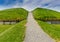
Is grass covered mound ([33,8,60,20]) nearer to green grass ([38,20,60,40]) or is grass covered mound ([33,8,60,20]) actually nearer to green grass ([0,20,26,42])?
green grass ([38,20,60,40])

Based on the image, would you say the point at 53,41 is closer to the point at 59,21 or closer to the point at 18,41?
the point at 18,41

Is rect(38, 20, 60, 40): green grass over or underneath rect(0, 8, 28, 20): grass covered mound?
over

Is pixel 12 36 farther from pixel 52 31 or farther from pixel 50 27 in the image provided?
pixel 50 27

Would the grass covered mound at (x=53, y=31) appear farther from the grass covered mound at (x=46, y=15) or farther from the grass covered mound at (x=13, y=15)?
the grass covered mound at (x=13, y=15)

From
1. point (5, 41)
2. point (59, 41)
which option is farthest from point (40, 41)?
point (5, 41)

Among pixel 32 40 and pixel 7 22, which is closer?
pixel 32 40

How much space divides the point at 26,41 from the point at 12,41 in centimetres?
194

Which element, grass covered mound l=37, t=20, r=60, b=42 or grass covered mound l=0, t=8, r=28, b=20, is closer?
grass covered mound l=37, t=20, r=60, b=42

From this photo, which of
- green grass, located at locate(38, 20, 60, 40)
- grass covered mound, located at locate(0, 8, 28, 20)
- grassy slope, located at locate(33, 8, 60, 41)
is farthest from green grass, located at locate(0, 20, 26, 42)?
grass covered mound, located at locate(0, 8, 28, 20)

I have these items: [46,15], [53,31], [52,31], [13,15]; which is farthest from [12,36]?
[13,15]

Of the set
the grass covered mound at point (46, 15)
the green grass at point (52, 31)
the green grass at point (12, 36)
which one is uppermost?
the green grass at point (12, 36)

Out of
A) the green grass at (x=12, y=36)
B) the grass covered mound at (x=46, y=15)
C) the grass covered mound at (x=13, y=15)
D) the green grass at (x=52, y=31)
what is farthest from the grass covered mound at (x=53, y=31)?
the grass covered mound at (x=13, y=15)

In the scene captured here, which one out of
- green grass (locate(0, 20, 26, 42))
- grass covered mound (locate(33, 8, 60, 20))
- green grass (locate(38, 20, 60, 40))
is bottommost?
grass covered mound (locate(33, 8, 60, 20))

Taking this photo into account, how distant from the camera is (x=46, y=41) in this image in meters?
23.2
